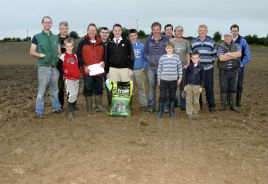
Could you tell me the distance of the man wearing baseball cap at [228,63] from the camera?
7.86 meters

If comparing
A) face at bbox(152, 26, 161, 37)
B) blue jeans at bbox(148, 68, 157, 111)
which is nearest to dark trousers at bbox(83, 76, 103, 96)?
blue jeans at bbox(148, 68, 157, 111)

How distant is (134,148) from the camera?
529cm

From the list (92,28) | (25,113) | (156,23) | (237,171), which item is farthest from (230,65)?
(25,113)

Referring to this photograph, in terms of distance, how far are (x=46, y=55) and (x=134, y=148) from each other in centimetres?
338

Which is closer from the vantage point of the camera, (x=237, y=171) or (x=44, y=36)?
(x=237, y=171)

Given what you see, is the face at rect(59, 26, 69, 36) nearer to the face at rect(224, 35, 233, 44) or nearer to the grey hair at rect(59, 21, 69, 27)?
the grey hair at rect(59, 21, 69, 27)

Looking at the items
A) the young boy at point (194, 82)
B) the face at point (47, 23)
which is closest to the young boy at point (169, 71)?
the young boy at point (194, 82)

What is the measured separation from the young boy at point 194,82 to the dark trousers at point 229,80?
3.27 feet

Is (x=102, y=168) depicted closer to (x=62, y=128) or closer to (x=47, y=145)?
(x=47, y=145)

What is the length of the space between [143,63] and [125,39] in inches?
42.5

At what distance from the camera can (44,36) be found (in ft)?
23.9

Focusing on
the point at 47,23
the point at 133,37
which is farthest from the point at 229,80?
the point at 47,23

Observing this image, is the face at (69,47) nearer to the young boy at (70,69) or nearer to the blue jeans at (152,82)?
the young boy at (70,69)

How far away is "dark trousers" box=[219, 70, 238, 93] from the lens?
8055mm
